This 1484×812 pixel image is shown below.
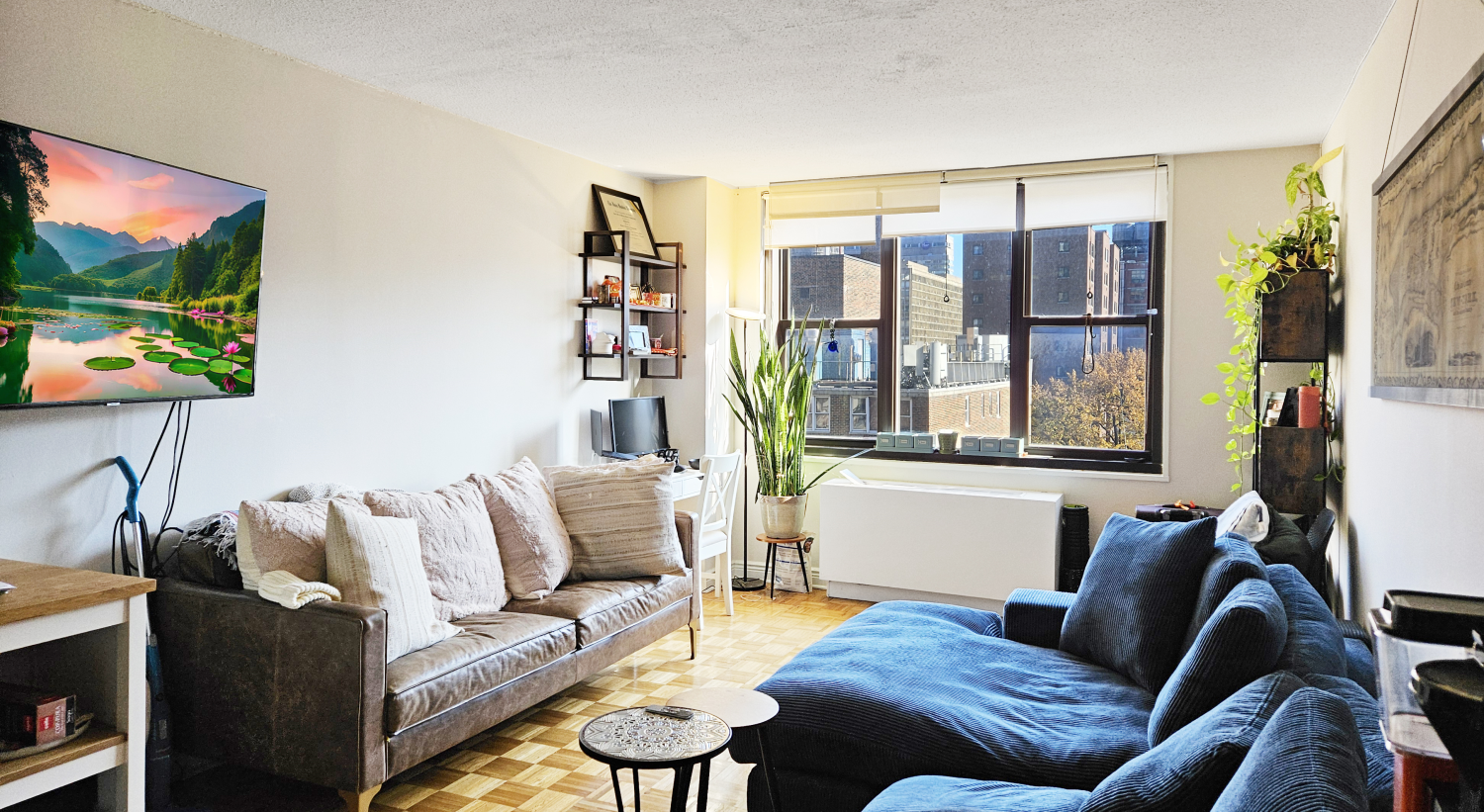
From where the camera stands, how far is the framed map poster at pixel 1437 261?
6.14 feet

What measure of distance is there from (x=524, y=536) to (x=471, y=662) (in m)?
0.87

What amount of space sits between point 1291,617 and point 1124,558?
0.66 metres

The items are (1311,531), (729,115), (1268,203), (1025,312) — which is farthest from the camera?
(1025,312)

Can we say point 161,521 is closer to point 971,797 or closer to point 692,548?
point 692,548

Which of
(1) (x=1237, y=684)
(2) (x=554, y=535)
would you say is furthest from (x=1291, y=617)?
(2) (x=554, y=535)

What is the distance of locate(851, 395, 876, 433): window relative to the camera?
20.1 ft

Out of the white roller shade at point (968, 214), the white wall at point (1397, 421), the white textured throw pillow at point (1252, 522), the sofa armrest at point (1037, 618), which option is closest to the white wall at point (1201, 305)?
the white wall at point (1397, 421)

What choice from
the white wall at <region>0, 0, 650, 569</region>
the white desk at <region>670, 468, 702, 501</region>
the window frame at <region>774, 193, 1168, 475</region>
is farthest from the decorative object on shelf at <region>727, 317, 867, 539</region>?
the white wall at <region>0, 0, 650, 569</region>

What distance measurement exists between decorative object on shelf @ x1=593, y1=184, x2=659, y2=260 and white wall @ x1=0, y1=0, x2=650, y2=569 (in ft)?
0.34

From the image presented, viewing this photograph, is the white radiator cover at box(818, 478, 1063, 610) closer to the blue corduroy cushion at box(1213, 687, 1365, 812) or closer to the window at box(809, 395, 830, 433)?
the window at box(809, 395, 830, 433)

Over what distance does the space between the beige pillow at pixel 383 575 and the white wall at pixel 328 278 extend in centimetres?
60

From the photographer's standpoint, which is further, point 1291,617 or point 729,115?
point 729,115

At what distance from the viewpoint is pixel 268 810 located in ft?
9.63

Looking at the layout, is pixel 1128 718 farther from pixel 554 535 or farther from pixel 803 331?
pixel 803 331
